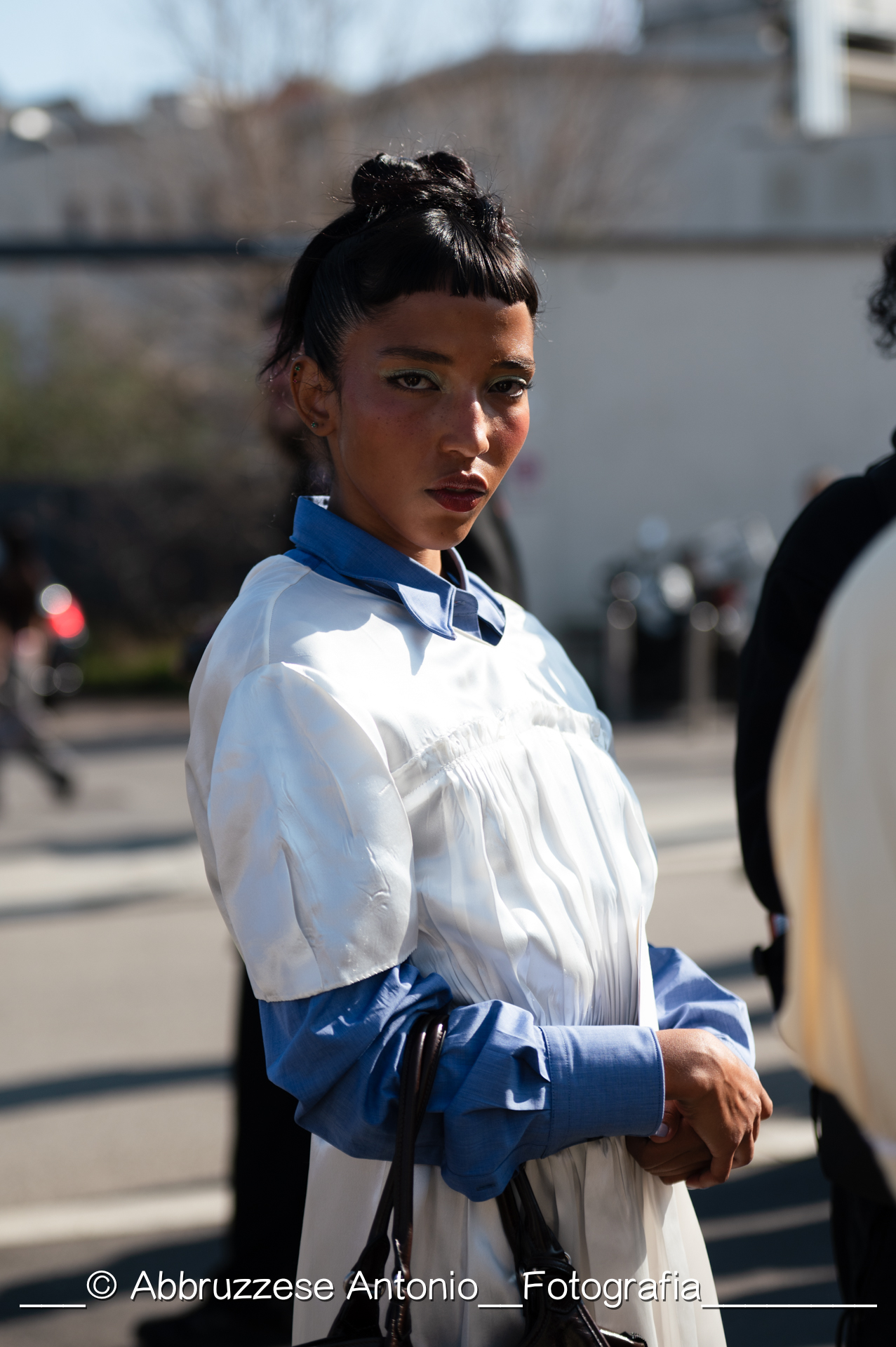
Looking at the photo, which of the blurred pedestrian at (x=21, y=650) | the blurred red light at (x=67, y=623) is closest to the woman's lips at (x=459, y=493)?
the blurred pedestrian at (x=21, y=650)

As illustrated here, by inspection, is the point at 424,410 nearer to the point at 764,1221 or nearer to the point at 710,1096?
the point at 710,1096

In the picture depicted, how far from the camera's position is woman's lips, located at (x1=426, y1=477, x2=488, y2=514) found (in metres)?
1.52

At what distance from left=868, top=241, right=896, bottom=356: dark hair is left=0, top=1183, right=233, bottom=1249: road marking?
8.43ft

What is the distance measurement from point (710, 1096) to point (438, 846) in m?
0.39

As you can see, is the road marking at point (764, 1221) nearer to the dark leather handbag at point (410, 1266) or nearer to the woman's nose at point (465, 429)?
the dark leather handbag at point (410, 1266)

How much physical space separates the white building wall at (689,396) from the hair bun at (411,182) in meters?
13.5

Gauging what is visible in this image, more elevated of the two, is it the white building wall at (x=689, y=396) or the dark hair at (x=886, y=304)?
the dark hair at (x=886, y=304)

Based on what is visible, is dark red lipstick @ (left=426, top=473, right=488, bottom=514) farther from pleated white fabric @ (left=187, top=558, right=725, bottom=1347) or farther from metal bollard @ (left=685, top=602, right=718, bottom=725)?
metal bollard @ (left=685, top=602, right=718, bottom=725)

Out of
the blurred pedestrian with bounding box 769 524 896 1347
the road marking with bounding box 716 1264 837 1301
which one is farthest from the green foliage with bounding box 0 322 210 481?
the blurred pedestrian with bounding box 769 524 896 1347

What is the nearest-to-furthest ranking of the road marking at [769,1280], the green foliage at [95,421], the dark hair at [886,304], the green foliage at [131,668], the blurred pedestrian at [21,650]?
the dark hair at [886,304] → the road marking at [769,1280] → the blurred pedestrian at [21,650] → the green foliage at [131,668] → the green foliage at [95,421]

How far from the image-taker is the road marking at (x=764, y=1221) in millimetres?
3404

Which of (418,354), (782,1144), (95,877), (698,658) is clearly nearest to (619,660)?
(698,658)

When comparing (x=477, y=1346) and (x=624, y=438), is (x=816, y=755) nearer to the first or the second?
(x=477, y=1346)

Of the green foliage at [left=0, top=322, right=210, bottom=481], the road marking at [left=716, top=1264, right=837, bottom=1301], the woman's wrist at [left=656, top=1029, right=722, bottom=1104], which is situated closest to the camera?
the woman's wrist at [left=656, top=1029, right=722, bottom=1104]
